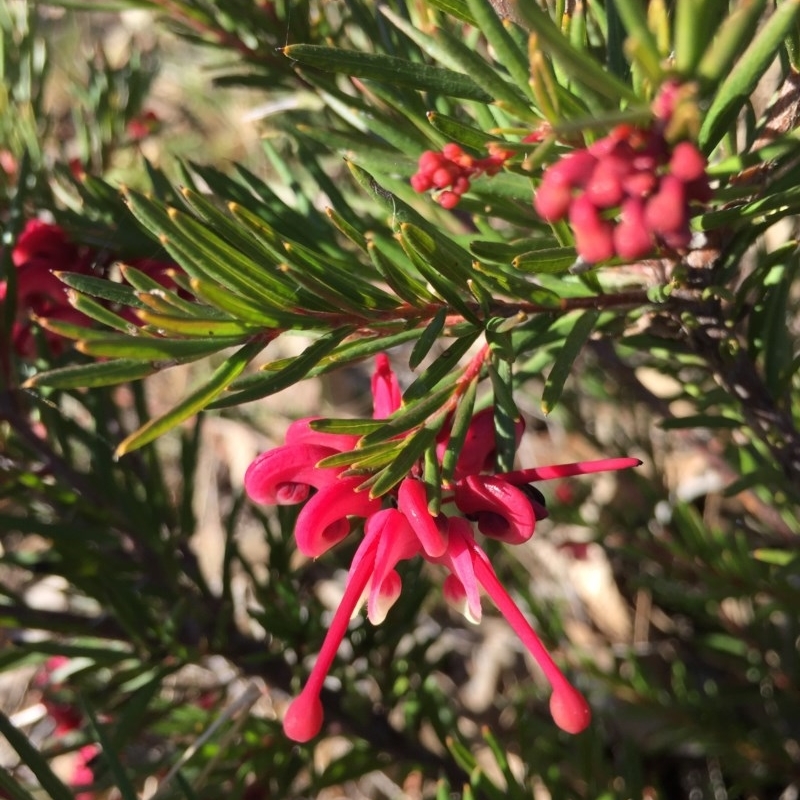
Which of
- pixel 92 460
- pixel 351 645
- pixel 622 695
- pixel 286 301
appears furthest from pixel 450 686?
pixel 286 301

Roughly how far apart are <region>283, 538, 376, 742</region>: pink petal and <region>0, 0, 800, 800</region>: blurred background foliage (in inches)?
4.7

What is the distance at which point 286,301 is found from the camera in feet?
1.81

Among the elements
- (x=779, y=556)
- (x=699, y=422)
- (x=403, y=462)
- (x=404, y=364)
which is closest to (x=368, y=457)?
(x=403, y=462)

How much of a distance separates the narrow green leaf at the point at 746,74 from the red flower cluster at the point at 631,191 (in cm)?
7

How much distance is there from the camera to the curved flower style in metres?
0.53

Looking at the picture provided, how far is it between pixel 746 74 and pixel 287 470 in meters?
0.38

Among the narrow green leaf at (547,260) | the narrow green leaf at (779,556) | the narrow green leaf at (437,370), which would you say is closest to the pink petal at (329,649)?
the narrow green leaf at (437,370)

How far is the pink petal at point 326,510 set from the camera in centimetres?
56

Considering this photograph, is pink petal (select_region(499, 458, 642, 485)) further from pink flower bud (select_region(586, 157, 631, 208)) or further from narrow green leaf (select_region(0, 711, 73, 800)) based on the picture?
narrow green leaf (select_region(0, 711, 73, 800))

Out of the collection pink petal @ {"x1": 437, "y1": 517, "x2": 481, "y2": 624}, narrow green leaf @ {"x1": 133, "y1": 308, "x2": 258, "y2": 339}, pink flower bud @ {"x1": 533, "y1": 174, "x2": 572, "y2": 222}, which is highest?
pink flower bud @ {"x1": 533, "y1": 174, "x2": 572, "y2": 222}

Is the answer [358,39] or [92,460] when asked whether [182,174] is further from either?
[358,39]

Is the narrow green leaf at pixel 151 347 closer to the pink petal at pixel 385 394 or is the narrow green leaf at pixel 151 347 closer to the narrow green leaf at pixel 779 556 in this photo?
the pink petal at pixel 385 394

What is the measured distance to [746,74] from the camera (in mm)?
426

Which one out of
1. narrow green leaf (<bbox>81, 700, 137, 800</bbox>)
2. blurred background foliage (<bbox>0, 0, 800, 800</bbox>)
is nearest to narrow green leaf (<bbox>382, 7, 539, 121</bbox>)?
blurred background foliage (<bbox>0, 0, 800, 800</bbox>)
